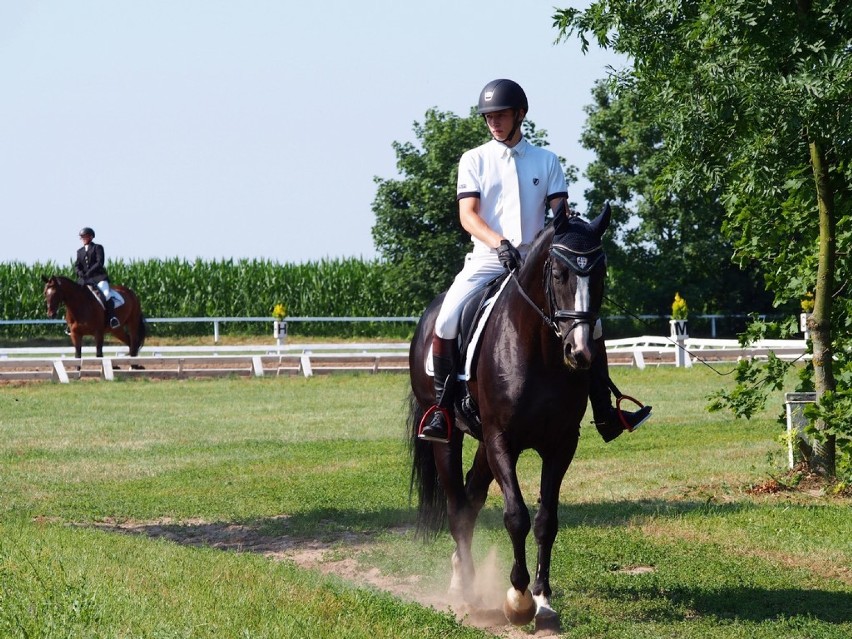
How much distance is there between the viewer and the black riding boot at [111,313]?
96.3 feet

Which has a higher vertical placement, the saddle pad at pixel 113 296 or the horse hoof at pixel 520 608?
the saddle pad at pixel 113 296

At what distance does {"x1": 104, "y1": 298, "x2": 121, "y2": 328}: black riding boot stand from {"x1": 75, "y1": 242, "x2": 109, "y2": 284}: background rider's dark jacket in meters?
0.62

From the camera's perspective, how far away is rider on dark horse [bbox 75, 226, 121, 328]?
28.3m

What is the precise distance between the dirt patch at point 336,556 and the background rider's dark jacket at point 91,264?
18.1 metres

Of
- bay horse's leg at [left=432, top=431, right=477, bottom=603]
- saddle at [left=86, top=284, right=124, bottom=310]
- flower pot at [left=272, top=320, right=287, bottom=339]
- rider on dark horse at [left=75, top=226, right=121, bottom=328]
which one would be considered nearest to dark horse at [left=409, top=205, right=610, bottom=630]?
bay horse's leg at [left=432, top=431, right=477, bottom=603]

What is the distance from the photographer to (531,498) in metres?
12.2

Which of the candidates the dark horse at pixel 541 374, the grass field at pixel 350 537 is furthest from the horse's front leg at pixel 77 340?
the dark horse at pixel 541 374

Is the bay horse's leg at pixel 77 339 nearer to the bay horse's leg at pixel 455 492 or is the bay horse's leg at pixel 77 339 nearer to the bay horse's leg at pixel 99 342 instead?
the bay horse's leg at pixel 99 342

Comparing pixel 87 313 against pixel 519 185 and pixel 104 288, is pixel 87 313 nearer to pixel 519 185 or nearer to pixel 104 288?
pixel 104 288

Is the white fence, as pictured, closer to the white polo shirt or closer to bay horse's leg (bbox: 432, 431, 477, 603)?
bay horse's leg (bbox: 432, 431, 477, 603)

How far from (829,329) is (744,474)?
6.86 ft

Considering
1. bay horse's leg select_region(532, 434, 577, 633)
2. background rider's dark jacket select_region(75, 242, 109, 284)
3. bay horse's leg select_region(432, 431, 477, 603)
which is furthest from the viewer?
background rider's dark jacket select_region(75, 242, 109, 284)

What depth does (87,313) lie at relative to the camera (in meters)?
29.0

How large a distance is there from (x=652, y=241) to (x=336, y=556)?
41.6 m
